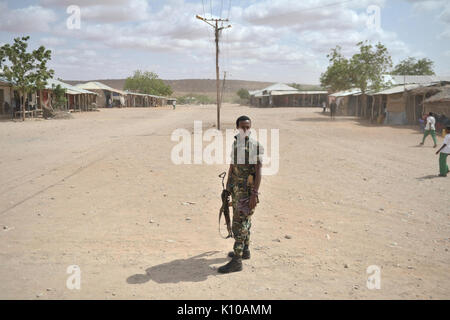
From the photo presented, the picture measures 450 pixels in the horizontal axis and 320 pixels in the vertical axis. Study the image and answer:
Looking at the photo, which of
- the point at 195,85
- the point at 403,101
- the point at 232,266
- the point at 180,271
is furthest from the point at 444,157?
the point at 195,85

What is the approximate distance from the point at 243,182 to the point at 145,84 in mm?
89194

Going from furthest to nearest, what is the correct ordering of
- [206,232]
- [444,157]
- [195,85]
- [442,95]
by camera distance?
[195,85]
[442,95]
[444,157]
[206,232]

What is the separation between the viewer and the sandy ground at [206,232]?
3744mm

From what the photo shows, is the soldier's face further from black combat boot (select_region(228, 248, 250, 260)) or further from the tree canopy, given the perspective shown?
the tree canopy

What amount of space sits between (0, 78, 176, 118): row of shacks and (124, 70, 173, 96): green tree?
893 cm

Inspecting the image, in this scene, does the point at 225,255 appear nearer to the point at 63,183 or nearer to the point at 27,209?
the point at 27,209

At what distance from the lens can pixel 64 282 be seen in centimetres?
374

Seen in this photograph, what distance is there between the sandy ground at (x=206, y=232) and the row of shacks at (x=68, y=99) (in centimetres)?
2206

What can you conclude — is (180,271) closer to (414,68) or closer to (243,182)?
(243,182)

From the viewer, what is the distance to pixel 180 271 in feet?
13.3

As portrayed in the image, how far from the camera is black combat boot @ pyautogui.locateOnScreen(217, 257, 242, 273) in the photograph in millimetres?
4039

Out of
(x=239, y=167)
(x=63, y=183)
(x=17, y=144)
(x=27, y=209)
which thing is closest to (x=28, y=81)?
(x=17, y=144)

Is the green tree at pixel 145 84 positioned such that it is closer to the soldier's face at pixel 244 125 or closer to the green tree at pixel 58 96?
the green tree at pixel 58 96

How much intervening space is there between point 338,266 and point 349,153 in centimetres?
925
